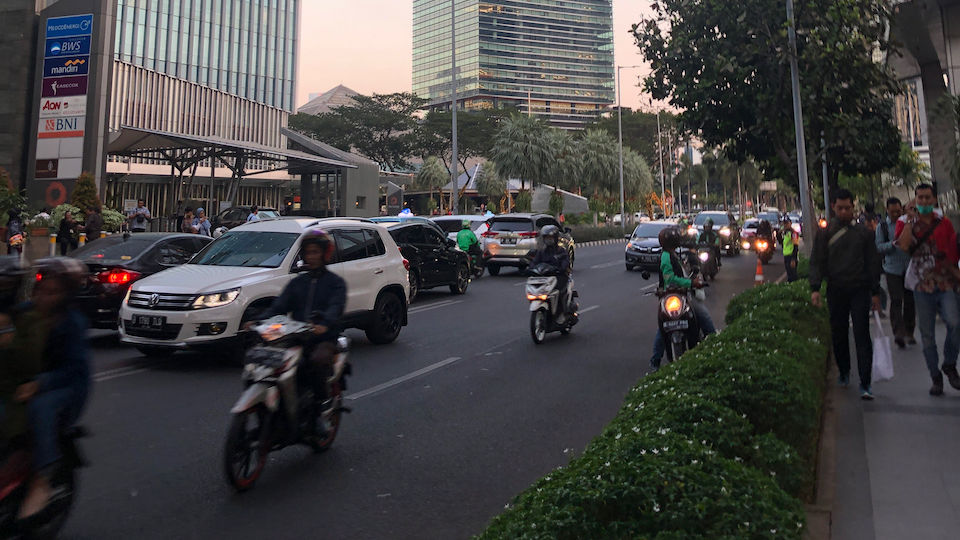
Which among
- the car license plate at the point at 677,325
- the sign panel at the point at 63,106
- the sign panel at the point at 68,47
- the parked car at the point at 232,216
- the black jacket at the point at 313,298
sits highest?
the sign panel at the point at 68,47

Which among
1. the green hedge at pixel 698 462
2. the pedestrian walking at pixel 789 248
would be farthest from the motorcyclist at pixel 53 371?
the pedestrian walking at pixel 789 248

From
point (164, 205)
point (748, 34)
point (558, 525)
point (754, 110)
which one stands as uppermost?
point (748, 34)

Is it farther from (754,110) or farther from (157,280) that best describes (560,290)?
(754,110)

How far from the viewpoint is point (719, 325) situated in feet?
43.3

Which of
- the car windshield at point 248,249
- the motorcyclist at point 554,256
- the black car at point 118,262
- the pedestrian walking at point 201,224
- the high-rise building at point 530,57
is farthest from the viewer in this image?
the high-rise building at point 530,57

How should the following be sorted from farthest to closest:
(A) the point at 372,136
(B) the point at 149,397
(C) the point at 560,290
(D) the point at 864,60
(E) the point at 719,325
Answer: (A) the point at 372,136 < (D) the point at 864,60 < (E) the point at 719,325 < (C) the point at 560,290 < (B) the point at 149,397

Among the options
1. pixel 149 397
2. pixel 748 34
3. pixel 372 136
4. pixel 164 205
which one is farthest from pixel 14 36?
pixel 372 136

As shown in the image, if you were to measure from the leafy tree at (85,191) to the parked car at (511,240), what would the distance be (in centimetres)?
1480

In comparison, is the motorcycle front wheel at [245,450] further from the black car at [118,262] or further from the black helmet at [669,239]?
the black car at [118,262]

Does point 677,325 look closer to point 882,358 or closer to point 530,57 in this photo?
point 882,358

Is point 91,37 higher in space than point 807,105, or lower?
higher

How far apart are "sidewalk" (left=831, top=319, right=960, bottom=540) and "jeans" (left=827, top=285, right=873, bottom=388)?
14.3 inches

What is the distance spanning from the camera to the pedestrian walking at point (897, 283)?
10.2 metres

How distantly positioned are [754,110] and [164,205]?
4303 centimetres
